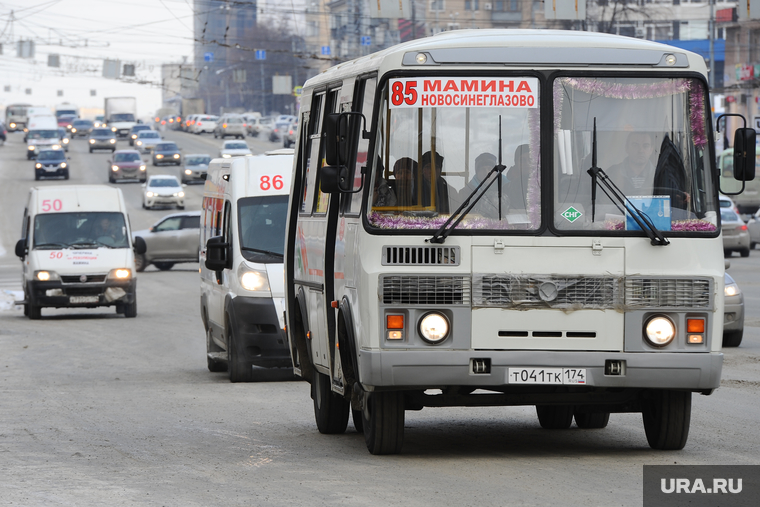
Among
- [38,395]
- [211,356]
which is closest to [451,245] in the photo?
[38,395]

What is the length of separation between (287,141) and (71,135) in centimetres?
2365

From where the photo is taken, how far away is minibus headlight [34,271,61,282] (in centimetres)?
2511

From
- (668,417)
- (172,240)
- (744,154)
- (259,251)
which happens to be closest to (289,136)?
(172,240)

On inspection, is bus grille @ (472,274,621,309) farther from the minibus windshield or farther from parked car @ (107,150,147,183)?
parked car @ (107,150,147,183)

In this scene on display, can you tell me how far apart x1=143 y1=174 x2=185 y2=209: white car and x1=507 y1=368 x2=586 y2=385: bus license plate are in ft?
167

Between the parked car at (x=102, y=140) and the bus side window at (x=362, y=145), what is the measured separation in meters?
81.3

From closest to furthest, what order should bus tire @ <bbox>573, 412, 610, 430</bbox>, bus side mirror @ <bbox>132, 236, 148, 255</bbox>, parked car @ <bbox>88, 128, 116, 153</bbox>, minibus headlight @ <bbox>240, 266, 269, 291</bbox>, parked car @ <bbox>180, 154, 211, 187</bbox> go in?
bus tire @ <bbox>573, 412, 610, 430</bbox> → minibus headlight @ <bbox>240, 266, 269, 291</bbox> → bus side mirror @ <bbox>132, 236, 148, 255</bbox> → parked car @ <bbox>180, 154, 211, 187</bbox> → parked car @ <bbox>88, 128, 116, 153</bbox>

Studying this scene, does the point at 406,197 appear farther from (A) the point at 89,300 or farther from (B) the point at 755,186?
(B) the point at 755,186

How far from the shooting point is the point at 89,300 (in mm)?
25438

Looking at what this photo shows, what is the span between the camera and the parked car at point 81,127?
105 m

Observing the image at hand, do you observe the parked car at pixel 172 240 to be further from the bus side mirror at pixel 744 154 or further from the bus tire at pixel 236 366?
the bus side mirror at pixel 744 154

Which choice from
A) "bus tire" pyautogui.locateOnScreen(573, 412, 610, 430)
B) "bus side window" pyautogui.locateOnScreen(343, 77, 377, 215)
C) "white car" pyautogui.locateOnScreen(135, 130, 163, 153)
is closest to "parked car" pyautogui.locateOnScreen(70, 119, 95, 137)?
"white car" pyautogui.locateOnScreen(135, 130, 163, 153)

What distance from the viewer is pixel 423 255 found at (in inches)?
335

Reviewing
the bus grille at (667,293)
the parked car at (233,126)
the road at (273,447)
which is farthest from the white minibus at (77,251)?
the parked car at (233,126)
